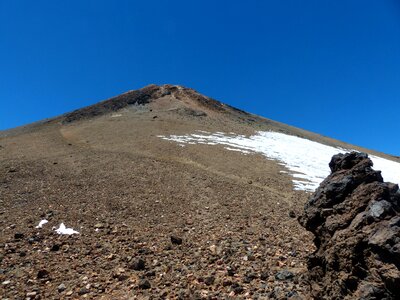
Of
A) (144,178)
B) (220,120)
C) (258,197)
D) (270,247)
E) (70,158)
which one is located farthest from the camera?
(220,120)

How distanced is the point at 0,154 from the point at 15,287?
20.5 meters

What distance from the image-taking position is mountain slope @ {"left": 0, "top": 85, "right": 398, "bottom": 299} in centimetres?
863

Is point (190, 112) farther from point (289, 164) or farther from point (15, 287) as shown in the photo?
point (15, 287)

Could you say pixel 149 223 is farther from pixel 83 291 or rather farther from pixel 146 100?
pixel 146 100

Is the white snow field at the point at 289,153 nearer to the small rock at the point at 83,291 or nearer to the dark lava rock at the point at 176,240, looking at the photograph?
the dark lava rock at the point at 176,240

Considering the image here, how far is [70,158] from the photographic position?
935 inches

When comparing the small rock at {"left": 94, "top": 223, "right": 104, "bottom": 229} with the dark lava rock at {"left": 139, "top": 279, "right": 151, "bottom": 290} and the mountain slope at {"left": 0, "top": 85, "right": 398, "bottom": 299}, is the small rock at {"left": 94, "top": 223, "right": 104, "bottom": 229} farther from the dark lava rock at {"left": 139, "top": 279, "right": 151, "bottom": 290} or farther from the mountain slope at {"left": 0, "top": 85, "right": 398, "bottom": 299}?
the dark lava rock at {"left": 139, "top": 279, "right": 151, "bottom": 290}

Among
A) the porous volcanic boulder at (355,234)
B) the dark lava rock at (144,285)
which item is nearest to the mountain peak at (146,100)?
the dark lava rock at (144,285)

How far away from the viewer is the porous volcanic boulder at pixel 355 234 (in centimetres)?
573

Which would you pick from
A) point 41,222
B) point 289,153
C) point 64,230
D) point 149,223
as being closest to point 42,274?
point 64,230

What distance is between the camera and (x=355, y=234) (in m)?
6.60

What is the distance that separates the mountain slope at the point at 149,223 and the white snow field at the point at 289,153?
1354 mm

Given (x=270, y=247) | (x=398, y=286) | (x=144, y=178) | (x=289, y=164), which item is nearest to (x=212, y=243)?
(x=270, y=247)

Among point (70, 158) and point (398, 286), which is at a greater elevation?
point (70, 158)
